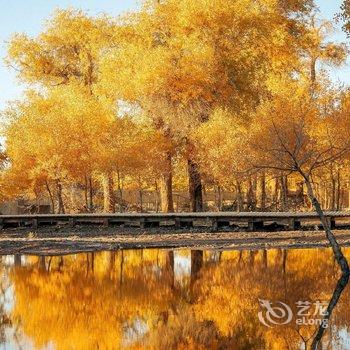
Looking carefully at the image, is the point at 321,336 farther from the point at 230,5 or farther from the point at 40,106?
the point at 40,106

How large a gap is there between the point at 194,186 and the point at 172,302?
24294mm

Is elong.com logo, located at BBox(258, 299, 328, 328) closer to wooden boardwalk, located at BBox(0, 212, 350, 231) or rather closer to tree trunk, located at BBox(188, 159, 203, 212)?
wooden boardwalk, located at BBox(0, 212, 350, 231)

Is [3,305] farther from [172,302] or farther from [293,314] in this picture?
[293,314]

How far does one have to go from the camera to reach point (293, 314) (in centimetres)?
1266

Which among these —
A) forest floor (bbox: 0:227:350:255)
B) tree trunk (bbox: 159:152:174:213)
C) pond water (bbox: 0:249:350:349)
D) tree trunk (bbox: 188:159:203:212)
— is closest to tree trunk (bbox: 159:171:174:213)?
tree trunk (bbox: 159:152:174:213)

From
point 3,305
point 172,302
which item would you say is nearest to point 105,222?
point 3,305

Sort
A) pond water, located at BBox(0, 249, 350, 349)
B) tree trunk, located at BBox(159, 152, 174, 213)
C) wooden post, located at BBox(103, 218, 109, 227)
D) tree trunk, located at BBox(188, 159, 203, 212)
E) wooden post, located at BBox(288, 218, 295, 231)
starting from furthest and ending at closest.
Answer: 1. tree trunk, located at BBox(188, 159, 203, 212)
2. tree trunk, located at BBox(159, 152, 174, 213)
3. wooden post, located at BBox(103, 218, 109, 227)
4. wooden post, located at BBox(288, 218, 295, 231)
5. pond water, located at BBox(0, 249, 350, 349)

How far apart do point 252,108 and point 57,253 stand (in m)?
16.4

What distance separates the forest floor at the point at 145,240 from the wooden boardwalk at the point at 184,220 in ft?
2.92

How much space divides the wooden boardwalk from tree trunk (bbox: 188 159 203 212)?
4.34 feet

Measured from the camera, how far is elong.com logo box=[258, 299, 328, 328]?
11922 millimetres

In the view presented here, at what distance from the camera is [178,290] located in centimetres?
1622

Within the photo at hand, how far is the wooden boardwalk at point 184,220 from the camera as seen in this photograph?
32094mm

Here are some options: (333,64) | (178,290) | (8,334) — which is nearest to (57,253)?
(178,290)
